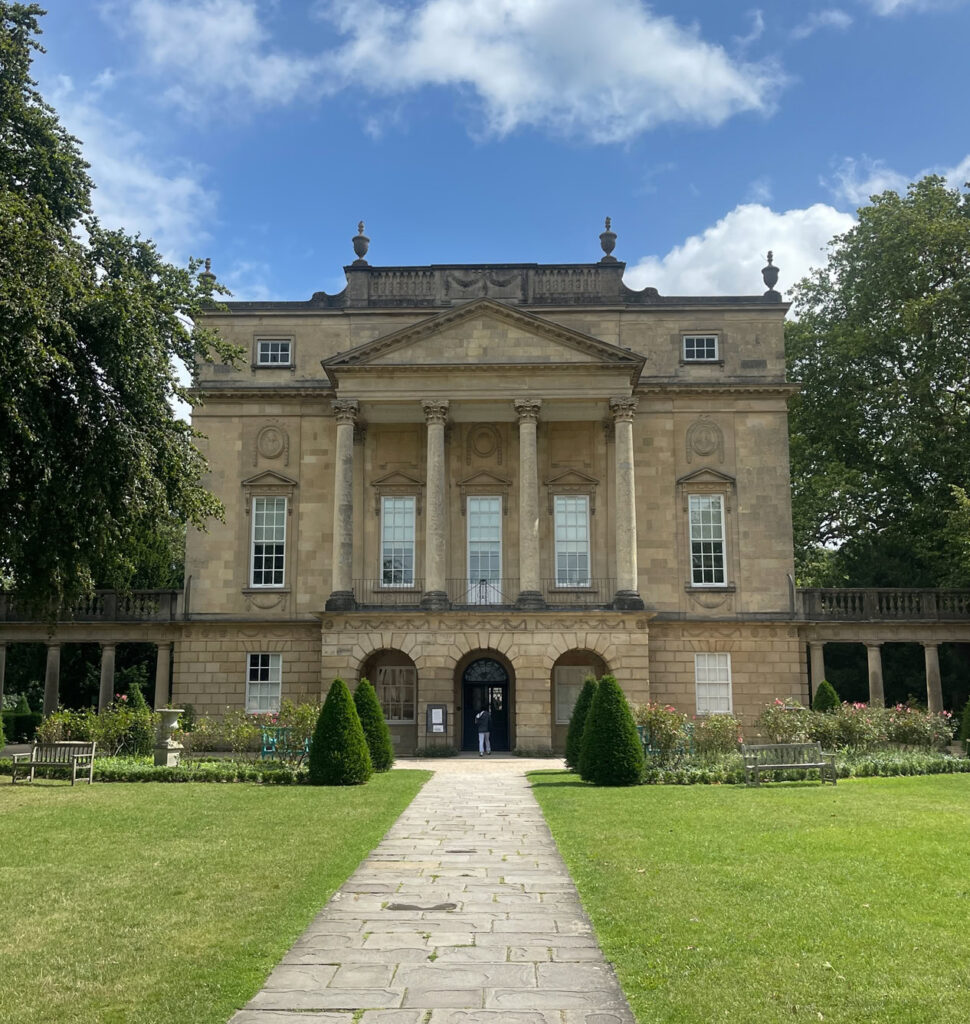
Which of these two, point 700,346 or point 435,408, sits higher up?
point 700,346


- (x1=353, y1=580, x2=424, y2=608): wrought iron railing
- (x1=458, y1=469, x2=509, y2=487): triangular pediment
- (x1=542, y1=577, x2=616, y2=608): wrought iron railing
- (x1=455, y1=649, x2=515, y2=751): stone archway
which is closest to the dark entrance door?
(x1=455, y1=649, x2=515, y2=751): stone archway

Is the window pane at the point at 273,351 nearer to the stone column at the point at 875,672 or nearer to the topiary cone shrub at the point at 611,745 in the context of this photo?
the topiary cone shrub at the point at 611,745

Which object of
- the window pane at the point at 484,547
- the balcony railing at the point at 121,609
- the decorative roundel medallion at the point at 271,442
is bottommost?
the balcony railing at the point at 121,609

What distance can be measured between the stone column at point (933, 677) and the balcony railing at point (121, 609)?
24535 mm

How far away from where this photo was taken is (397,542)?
112 feet

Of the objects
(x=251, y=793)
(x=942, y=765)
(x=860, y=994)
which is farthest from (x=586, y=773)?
(x=860, y=994)

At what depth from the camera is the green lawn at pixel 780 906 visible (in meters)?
6.67

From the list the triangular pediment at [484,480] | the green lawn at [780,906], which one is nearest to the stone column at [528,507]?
the triangular pediment at [484,480]

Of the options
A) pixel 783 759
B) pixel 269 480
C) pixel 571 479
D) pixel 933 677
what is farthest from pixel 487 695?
pixel 933 677

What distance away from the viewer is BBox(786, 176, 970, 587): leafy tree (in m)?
36.9

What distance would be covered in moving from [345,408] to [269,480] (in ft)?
13.5

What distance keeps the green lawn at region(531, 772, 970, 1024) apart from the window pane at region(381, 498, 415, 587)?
17.4 metres

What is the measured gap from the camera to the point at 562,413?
111 feet

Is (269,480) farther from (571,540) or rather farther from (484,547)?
A: (571,540)
